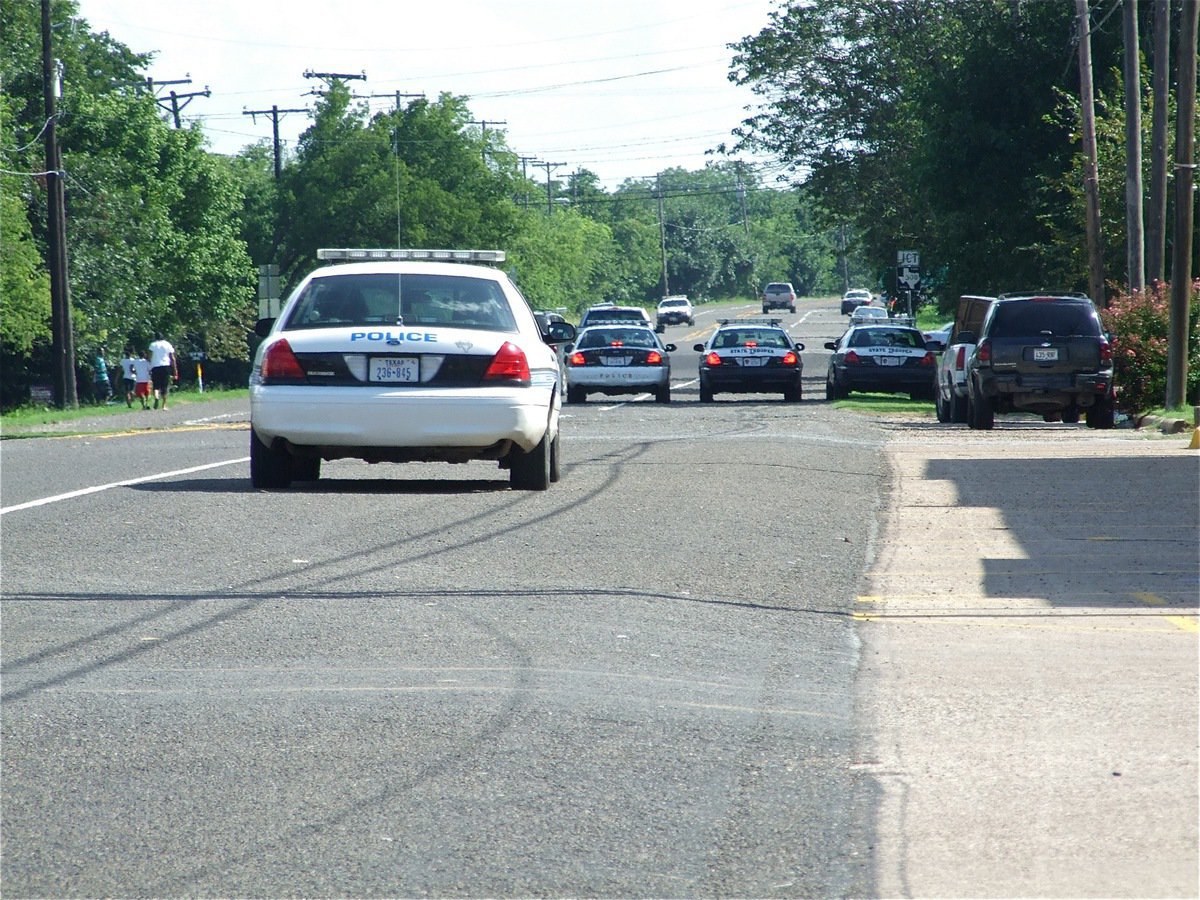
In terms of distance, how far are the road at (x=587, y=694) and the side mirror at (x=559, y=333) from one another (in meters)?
2.01

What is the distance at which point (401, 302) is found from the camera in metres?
13.6

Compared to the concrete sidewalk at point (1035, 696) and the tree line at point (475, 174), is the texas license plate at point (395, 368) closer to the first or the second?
the concrete sidewalk at point (1035, 696)

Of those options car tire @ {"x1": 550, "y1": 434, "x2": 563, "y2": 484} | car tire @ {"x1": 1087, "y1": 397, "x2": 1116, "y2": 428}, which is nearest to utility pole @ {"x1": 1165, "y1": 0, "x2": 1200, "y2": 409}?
car tire @ {"x1": 1087, "y1": 397, "x2": 1116, "y2": 428}

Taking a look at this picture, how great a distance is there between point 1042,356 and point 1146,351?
4488 millimetres

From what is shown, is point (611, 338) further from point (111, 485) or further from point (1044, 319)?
point (111, 485)

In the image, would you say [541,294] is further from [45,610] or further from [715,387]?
[45,610]

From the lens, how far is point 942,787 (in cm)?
564

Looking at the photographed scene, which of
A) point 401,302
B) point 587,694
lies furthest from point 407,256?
point 587,694

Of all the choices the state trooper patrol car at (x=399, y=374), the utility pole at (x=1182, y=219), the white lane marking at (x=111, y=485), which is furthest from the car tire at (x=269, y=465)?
the utility pole at (x=1182, y=219)

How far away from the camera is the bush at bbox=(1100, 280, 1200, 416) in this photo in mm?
28125

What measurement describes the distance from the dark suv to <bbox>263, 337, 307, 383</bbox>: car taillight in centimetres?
1380

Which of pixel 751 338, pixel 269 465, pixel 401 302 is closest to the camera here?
pixel 401 302

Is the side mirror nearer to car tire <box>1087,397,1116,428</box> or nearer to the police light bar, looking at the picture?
the police light bar

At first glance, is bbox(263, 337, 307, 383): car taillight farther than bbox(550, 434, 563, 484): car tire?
No
